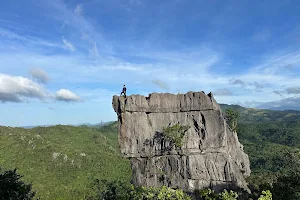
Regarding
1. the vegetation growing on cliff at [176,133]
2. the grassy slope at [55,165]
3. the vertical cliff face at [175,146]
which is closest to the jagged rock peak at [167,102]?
the vertical cliff face at [175,146]

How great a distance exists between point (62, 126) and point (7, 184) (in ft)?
568

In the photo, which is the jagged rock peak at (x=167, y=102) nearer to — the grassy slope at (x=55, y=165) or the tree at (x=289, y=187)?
the tree at (x=289, y=187)

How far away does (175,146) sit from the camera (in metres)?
37.8

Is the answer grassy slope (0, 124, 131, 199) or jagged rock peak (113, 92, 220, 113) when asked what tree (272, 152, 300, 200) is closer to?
jagged rock peak (113, 92, 220, 113)

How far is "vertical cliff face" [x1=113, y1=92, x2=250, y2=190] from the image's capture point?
36.8m

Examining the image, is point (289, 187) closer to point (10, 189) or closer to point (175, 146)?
point (175, 146)

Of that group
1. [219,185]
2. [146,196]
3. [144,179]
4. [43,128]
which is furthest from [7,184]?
[43,128]

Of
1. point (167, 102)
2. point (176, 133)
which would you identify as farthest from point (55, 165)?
point (176, 133)

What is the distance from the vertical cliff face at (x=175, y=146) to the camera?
36.8 m

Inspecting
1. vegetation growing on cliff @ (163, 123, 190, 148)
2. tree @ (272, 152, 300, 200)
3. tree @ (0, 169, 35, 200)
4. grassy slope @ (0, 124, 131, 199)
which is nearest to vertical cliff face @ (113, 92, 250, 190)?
vegetation growing on cliff @ (163, 123, 190, 148)

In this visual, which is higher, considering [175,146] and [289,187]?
[175,146]

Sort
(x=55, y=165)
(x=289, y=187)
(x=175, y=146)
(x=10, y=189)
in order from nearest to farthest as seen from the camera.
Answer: (x=10, y=189), (x=289, y=187), (x=175, y=146), (x=55, y=165)

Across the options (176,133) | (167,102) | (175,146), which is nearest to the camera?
(176,133)

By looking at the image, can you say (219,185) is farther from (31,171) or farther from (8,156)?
(8,156)
